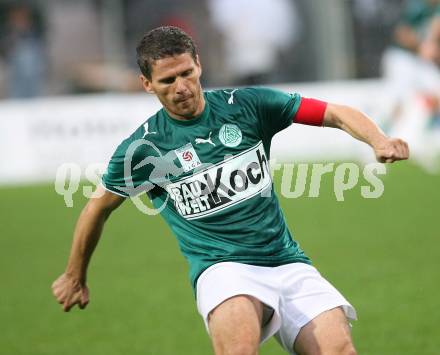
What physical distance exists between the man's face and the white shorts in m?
0.86

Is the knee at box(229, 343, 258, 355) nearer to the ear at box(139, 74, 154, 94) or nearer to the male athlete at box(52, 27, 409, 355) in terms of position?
the male athlete at box(52, 27, 409, 355)

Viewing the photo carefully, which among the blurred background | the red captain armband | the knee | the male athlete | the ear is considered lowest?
the blurred background

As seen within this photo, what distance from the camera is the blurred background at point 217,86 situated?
484 inches

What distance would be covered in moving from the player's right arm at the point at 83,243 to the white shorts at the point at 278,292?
0.67m

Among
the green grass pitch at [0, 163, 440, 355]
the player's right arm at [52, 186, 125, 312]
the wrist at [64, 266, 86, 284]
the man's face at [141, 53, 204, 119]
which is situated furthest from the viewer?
the green grass pitch at [0, 163, 440, 355]

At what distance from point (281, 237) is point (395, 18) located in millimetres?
15856

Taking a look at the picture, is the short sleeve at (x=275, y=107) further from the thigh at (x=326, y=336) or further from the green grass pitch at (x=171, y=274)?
the green grass pitch at (x=171, y=274)

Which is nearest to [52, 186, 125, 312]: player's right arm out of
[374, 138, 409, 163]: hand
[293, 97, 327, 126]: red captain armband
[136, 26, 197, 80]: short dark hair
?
[136, 26, 197, 80]: short dark hair

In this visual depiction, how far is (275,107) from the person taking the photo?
552 cm

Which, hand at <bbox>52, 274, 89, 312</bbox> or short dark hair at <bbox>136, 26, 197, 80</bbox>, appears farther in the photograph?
hand at <bbox>52, 274, 89, 312</bbox>

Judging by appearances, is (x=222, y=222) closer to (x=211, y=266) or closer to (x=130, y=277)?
(x=211, y=266)

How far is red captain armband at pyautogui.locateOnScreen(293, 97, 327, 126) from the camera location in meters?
5.50

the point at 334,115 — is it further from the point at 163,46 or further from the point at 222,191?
the point at 163,46

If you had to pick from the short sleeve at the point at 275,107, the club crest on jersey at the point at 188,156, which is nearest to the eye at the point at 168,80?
the club crest on jersey at the point at 188,156
